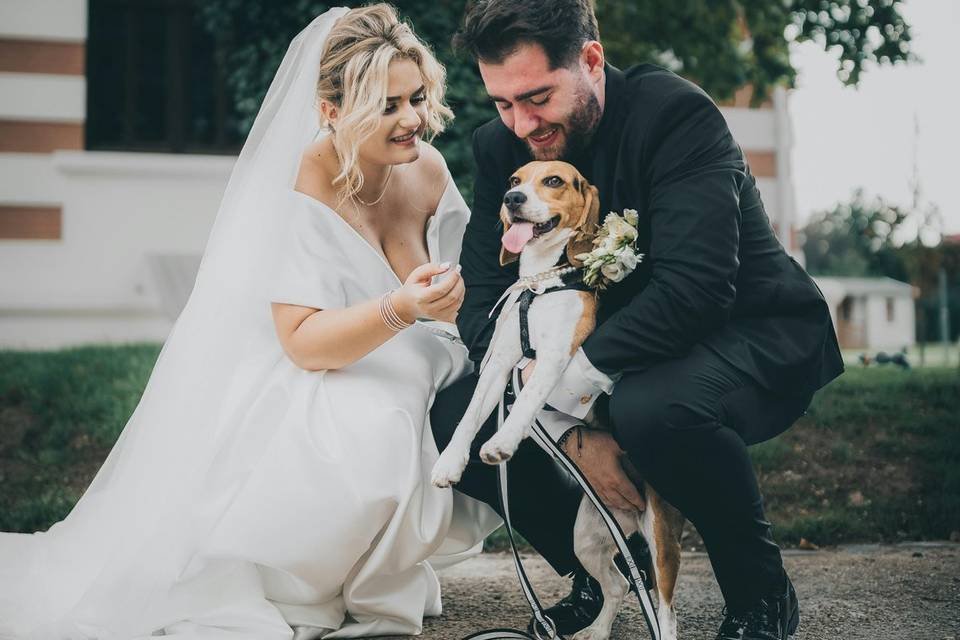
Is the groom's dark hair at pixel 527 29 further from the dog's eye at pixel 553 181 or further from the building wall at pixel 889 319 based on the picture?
the building wall at pixel 889 319

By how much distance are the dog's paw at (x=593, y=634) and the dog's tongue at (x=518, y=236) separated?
116 centimetres

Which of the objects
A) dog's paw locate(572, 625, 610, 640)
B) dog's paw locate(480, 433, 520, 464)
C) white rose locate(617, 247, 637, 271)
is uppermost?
white rose locate(617, 247, 637, 271)

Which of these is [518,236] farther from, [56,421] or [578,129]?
[56,421]

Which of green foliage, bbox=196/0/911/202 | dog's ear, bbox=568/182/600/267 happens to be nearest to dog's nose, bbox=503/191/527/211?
dog's ear, bbox=568/182/600/267

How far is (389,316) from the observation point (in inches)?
124

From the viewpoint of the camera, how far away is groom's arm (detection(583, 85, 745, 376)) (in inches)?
108

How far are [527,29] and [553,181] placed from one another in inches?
17.0

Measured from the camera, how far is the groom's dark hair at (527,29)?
287 cm

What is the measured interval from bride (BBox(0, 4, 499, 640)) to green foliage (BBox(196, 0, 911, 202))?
9.78ft

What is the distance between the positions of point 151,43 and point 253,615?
733 centimetres

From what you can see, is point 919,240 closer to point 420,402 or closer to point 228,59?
point 228,59

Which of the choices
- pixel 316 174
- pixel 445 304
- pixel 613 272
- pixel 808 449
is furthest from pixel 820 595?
pixel 316 174

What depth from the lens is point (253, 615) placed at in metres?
3.12

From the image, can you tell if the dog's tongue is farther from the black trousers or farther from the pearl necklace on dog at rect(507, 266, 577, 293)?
the black trousers
